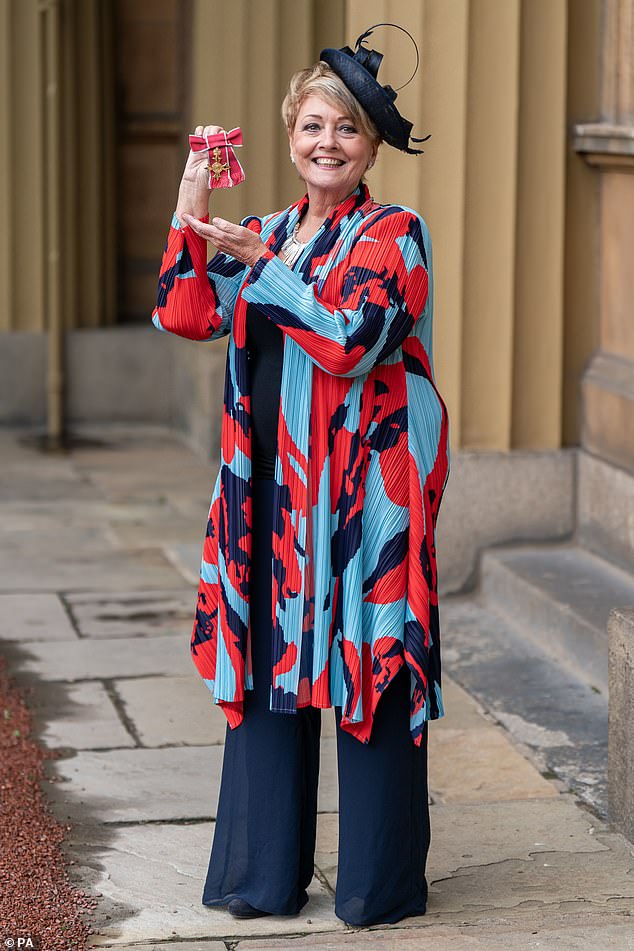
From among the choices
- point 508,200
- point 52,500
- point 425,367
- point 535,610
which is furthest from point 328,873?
point 52,500

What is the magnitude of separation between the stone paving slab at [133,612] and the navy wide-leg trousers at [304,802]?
2.45 meters

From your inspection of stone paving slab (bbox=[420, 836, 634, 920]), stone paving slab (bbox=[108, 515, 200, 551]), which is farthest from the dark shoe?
stone paving slab (bbox=[108, 515, 200, 551])

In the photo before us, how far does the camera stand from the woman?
128 inches

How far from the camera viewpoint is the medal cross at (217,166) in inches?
128

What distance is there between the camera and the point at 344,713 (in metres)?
3.38

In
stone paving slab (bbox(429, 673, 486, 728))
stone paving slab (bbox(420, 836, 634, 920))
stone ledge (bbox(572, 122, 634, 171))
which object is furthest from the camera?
stone ledge (bbox(572, 122, 634, 171))

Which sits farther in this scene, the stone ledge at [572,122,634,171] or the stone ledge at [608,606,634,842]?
the stone ledge at [572,122,634,171]

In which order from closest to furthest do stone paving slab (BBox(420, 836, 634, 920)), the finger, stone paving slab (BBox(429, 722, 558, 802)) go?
the finger < stone paving slab (BBox(420, 836, 634, 920)) < stone paving slab (BBox(429, 722, 558, 802))

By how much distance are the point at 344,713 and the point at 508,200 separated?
3174 millimetres

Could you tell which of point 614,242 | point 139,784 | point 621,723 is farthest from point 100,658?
point 614,242

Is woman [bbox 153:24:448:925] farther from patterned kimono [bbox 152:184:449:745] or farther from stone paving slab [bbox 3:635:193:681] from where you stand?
stone paving slab [bbox 3:635:193:681]

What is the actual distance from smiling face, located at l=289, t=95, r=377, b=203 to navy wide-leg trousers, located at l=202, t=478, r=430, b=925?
0.65 m

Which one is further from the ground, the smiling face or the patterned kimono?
the smiling face

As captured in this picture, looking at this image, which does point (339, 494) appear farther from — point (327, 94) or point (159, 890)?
point (159, 890)
